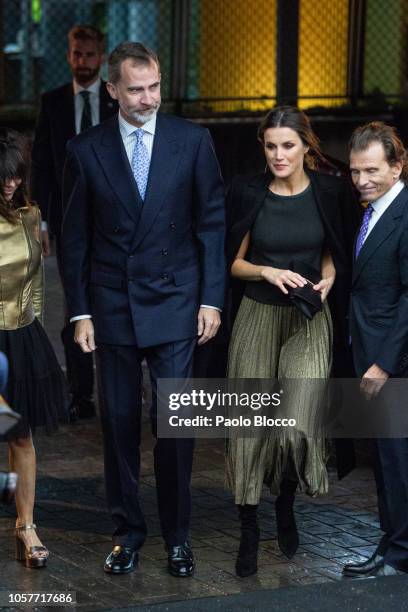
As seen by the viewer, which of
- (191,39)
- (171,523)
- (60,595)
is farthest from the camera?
(191,39)

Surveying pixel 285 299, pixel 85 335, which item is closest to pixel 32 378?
pixel 85 335

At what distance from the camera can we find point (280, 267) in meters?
5.80

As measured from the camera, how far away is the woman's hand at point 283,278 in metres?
5.63

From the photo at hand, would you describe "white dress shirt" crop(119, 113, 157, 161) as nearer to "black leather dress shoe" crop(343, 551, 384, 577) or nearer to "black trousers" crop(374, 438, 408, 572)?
"black trousers" crop(374, 438, 408, 572)

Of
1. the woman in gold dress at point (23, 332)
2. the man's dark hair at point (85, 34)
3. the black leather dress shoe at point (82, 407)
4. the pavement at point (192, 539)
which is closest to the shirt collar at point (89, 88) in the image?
the man's dark hair at point (85, 34)

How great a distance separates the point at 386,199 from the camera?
5613 mm

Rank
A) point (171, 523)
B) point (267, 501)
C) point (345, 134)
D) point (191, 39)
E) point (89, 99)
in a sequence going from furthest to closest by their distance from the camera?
point (191, 39), point (345, 134), point (89, 99), point (267, 501), point (171, 523)

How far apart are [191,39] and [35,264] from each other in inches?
375

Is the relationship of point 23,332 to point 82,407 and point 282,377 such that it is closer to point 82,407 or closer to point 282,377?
point 282,377

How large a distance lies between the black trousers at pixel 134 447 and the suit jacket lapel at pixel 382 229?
82 cm

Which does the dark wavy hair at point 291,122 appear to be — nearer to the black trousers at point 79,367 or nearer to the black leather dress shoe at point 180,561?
the black leather dress shoe at point 180,561

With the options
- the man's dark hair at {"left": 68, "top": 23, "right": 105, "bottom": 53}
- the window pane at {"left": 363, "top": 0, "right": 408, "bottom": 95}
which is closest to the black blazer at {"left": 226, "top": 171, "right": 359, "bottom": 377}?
the man's dark hair at {"left": 68, "top": 23, "right": 105, "bottom": 53}

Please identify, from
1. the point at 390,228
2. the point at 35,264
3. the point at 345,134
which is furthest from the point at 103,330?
the point at 345,134

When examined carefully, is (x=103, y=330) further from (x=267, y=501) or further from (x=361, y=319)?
(x=267, y=501)
